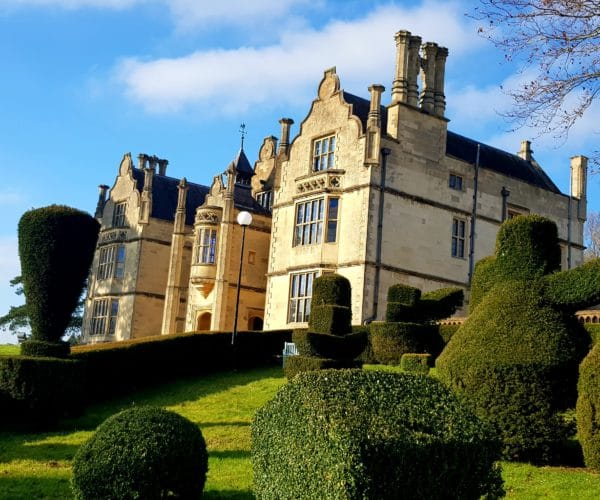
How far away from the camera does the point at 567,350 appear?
11.3 meters

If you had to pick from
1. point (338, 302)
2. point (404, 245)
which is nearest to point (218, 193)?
point (404, 245)

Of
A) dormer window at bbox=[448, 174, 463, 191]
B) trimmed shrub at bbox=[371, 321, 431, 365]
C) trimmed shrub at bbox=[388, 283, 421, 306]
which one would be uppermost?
dormer window at bbox=[448, 174, 463, 191]

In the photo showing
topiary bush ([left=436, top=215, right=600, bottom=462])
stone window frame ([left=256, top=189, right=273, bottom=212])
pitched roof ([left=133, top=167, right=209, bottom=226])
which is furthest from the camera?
pitched roof ([left=133, top=167, right=209, bottom=226])

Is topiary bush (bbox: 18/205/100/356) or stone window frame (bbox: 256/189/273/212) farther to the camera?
stone window frame (bbox: 256/189/273/212)

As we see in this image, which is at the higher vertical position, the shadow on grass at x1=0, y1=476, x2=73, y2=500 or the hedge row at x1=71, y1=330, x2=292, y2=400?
the hedge row at x1=71, y1=330, x2=292, y2=400

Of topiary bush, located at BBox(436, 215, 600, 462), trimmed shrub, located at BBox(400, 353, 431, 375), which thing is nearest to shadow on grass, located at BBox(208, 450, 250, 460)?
topiary bush, located at BBox(436, 215, 600, 462)

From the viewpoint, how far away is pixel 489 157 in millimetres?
38062

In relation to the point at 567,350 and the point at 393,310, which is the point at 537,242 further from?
the point at 393,310

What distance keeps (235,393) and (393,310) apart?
19.7 ft

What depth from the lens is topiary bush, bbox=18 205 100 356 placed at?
18.4m

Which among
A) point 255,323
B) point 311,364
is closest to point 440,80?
point 255,323

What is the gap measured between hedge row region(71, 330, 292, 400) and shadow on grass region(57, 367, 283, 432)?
45 cm

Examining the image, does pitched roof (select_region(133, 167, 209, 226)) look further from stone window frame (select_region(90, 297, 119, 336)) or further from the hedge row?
the hedge row

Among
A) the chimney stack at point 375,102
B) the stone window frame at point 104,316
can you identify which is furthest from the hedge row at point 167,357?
the stone window frame at point 104,316
